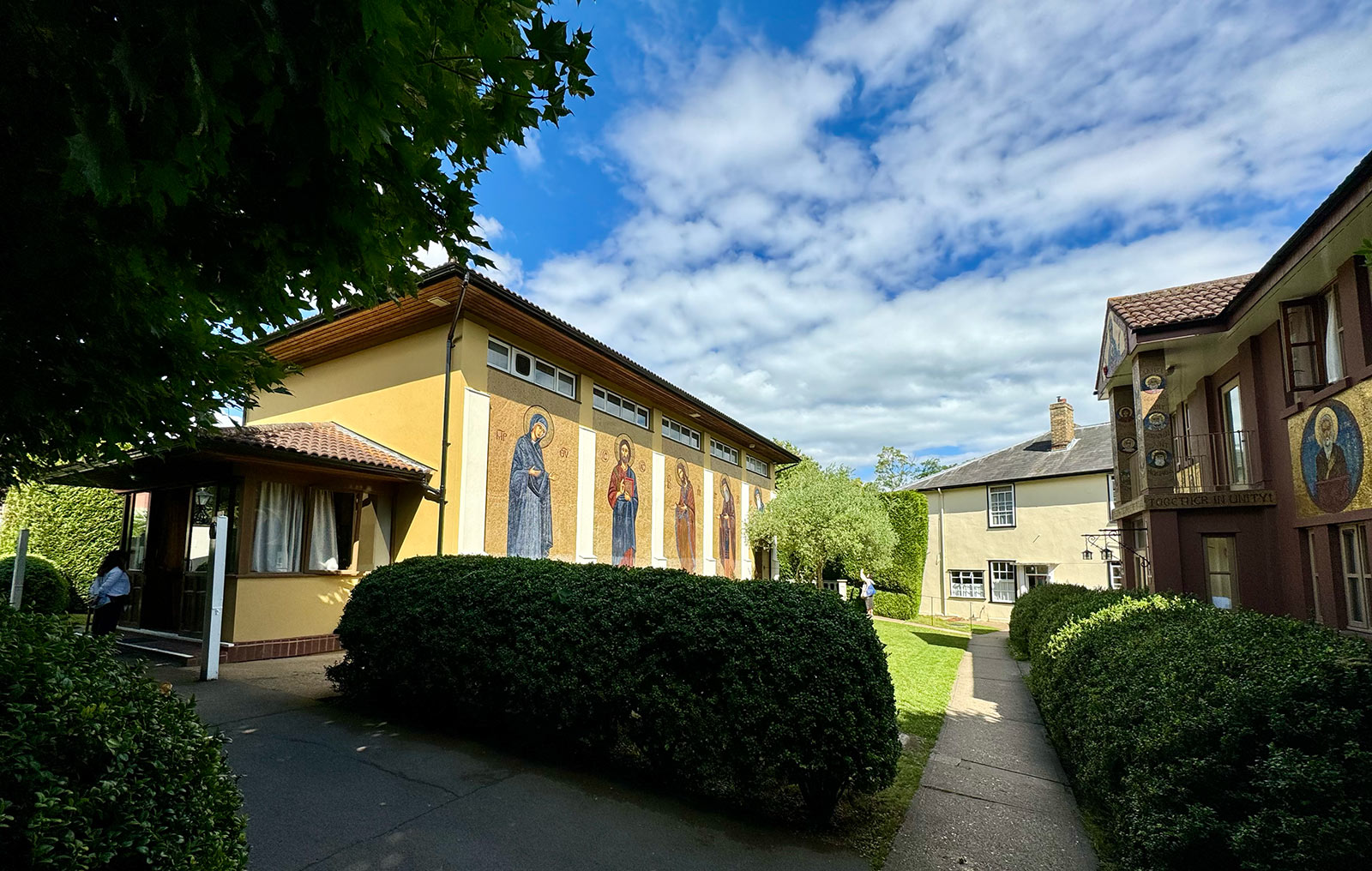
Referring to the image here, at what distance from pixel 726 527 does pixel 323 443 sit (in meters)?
14.3

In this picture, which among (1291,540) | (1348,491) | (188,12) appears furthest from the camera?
(1291,540)

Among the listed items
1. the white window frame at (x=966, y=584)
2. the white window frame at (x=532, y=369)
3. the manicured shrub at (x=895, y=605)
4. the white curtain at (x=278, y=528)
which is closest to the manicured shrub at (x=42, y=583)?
the white curtain at (x=278, y=528)

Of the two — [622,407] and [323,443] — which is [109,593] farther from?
[622,407]

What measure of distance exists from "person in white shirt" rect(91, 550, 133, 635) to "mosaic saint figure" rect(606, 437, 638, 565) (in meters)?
8.99

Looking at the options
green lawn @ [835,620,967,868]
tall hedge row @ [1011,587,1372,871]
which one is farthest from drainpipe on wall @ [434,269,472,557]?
tall hedge row @ [1011,587,1372,871]

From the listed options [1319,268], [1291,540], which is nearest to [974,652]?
[1291,540]

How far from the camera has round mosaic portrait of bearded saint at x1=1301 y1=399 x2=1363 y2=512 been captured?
26.7ft

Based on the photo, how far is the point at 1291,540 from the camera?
1005 cm

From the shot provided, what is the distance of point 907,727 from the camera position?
841 centimetres

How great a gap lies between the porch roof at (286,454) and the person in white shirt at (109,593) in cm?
149

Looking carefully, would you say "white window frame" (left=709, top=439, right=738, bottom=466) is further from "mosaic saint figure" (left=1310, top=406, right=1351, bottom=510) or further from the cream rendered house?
"mosaic saint figure" (left=1310, top=406, right=1351, bottom=510)

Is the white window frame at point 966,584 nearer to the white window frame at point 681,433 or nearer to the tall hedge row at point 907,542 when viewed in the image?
the tall hedge row at point 907,542

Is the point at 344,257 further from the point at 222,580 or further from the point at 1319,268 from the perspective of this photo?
the point at 1319,268

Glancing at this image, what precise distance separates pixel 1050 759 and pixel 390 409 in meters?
12.3
